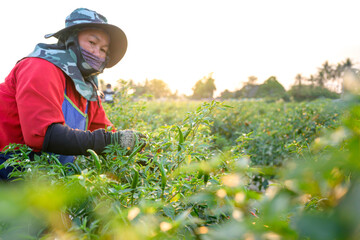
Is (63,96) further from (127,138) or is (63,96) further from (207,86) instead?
(207,86)

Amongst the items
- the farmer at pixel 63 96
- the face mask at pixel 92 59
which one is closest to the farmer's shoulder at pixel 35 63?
the farmer at pixel 63 96

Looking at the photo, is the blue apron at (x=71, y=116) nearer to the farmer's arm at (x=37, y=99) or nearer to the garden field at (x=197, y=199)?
the farmer's arm at (x=37, y=99)

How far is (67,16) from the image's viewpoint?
2033mm

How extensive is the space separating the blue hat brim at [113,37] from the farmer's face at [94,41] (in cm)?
5

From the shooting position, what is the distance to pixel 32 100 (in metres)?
1.45

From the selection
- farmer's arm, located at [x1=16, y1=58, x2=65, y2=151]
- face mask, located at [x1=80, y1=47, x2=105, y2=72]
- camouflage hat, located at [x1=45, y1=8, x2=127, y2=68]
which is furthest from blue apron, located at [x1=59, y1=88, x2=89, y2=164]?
camouflage hat, located at [x1=45, y1=8, x2=127, y2=68]

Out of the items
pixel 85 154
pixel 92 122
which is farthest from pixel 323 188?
pixel 92 122

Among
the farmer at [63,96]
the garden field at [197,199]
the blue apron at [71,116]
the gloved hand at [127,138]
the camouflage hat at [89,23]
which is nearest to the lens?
the garden field at [197,199]

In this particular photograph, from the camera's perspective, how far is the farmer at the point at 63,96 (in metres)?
1.42

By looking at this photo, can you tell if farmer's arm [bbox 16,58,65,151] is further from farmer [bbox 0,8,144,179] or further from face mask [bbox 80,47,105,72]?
face mask [bbox 80,47,105,72]

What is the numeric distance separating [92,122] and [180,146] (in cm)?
154

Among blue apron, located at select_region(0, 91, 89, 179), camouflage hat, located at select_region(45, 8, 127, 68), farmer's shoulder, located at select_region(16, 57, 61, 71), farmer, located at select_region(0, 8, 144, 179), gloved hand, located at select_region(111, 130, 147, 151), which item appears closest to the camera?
gloved hand, located at select_region(111, 130, 147, 151)

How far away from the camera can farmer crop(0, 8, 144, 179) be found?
4.66ft

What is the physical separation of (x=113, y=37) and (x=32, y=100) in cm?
120
